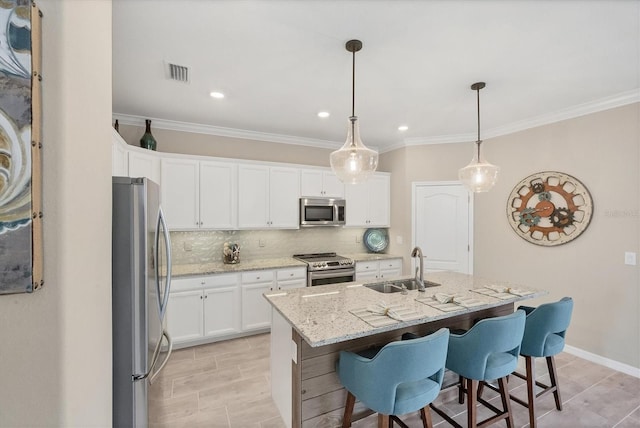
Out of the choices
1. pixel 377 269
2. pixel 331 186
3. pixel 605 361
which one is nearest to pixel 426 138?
pixel 331 186

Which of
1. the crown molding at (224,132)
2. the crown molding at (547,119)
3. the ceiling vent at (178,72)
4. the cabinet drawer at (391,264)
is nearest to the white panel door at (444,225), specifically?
the cabinet drawer at (391,264)

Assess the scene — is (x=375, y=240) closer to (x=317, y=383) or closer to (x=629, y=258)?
(x=629, y=258)

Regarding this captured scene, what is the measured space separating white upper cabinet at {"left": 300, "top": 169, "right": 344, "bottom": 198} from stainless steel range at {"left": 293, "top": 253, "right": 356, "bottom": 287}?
99 cm

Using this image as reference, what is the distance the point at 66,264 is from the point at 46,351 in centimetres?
27

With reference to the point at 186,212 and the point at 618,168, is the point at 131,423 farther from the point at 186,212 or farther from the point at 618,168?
the point at 618,168

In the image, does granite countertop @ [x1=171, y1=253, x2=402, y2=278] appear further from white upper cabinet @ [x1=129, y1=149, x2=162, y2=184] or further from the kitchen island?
the kitchen island

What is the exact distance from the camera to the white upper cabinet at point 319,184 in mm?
4129

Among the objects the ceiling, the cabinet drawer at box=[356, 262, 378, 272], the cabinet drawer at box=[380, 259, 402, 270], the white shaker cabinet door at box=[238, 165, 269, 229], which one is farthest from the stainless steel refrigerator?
the cabinet drawer at box=[380, 259, 402, 270]

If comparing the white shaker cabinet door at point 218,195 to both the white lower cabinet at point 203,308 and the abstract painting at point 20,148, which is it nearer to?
the white lower cabinet at point 203,308

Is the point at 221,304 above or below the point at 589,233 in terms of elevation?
below

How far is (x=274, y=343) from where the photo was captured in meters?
2.24

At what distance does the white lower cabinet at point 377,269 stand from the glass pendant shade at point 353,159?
2.20 metres

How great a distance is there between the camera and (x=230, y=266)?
3553 mm

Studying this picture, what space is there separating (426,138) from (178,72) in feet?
11.5
